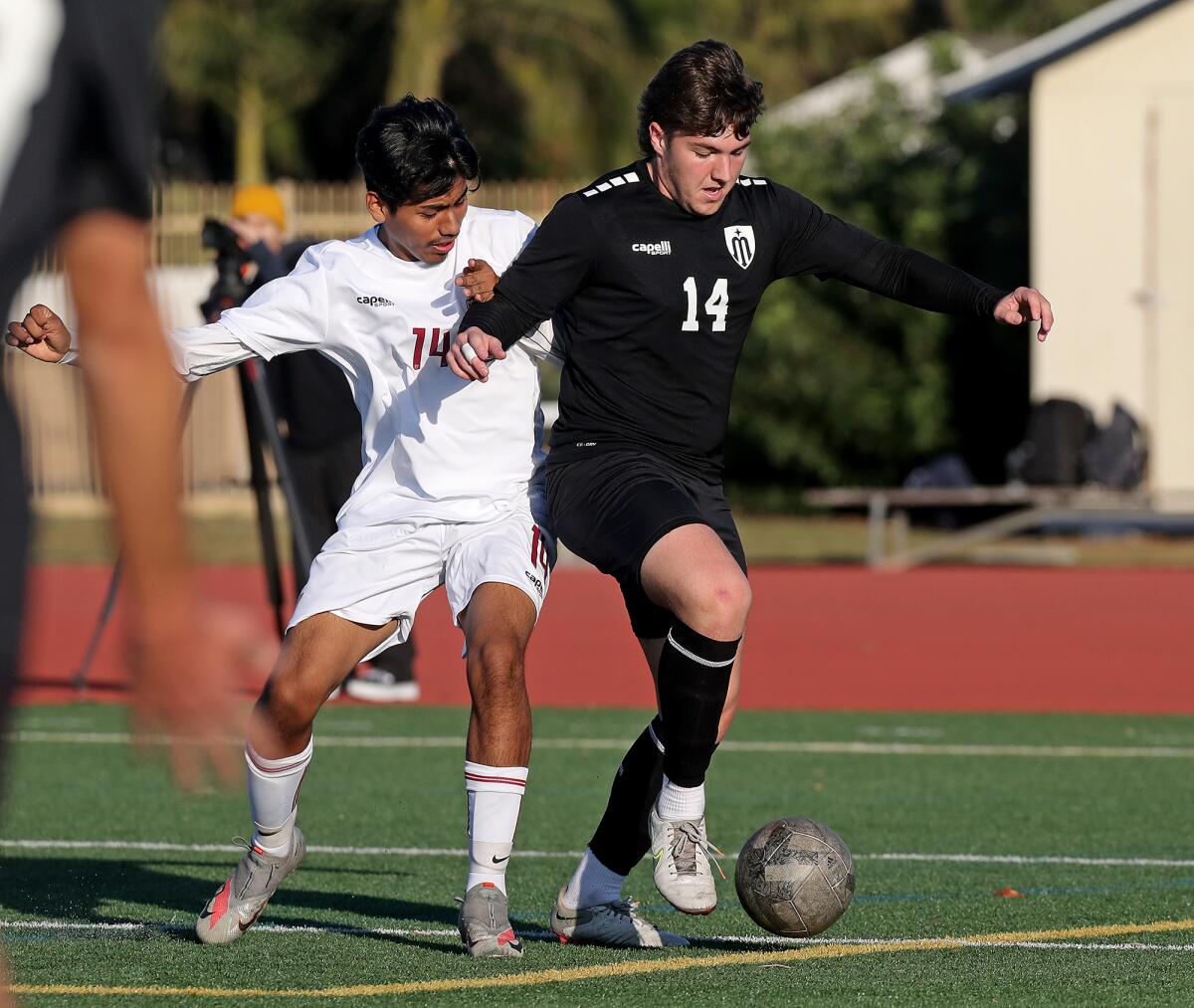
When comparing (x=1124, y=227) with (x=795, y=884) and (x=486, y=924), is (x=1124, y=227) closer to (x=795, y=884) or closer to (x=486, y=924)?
(x=795, y=884)

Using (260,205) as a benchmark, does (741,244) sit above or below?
below

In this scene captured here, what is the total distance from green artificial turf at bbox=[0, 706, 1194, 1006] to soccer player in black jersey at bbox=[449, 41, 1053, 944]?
0.39 meters

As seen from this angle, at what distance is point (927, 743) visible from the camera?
10.1 meters

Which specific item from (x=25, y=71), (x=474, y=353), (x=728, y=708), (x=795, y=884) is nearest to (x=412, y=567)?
(x=474, y=353)

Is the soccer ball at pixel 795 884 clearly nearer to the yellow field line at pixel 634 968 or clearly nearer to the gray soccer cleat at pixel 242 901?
the yellow field line at pixel 634 968

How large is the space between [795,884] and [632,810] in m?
0.46

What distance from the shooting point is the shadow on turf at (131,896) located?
5.89 meters

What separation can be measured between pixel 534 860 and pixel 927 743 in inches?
144

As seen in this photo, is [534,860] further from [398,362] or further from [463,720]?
[463,720]

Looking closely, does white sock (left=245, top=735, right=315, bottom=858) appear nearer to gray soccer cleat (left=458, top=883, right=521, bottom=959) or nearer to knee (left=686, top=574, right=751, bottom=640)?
gray soccer cleat (left=458, top=883, right=521, bottom=959)

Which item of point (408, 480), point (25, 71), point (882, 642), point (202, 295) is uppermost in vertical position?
point (25, 71)

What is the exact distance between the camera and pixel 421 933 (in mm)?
5590

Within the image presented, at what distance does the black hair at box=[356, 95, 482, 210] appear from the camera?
18.2 ft

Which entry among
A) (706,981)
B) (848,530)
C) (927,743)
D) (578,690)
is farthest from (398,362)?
(848,530)
